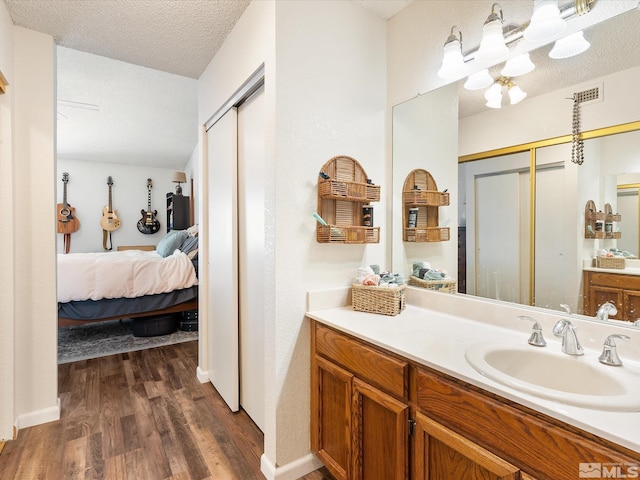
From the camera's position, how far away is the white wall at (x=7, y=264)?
1847mm

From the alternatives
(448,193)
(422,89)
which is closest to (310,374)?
(448,193)

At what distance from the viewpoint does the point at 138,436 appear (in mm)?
1948

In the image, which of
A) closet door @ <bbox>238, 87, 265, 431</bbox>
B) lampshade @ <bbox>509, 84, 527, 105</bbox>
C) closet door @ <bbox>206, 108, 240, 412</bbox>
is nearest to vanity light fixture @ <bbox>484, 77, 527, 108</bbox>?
lampshade @ <bbox>509, 84, 527, 105</bbox>

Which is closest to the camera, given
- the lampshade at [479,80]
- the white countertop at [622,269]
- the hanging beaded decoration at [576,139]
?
the white countertop at [622,269]

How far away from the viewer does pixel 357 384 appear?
130 cm

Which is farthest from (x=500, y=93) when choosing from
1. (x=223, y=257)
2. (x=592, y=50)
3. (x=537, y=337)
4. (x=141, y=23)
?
(x=141, y=23)

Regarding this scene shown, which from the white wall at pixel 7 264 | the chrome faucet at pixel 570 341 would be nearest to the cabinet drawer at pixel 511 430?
the chrome faucet at pixel 570 341

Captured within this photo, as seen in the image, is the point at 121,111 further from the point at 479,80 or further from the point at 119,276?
the point at 479,80

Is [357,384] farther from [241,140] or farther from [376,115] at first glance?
[241,140]

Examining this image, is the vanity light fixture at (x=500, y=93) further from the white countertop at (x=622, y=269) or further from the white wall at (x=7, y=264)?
the white wall at (x=7, y=264)

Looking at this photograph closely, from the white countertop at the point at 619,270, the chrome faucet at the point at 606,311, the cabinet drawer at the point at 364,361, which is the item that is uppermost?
the white countertop at the point at 619,270

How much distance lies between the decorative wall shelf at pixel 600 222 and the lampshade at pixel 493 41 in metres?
0.69

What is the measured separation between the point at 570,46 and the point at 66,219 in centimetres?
705

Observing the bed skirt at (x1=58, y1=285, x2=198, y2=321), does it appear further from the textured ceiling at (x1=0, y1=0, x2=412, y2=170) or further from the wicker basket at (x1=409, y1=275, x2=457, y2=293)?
the wicker basket at (x1=409, y1=275, x2=457, y2=293)
